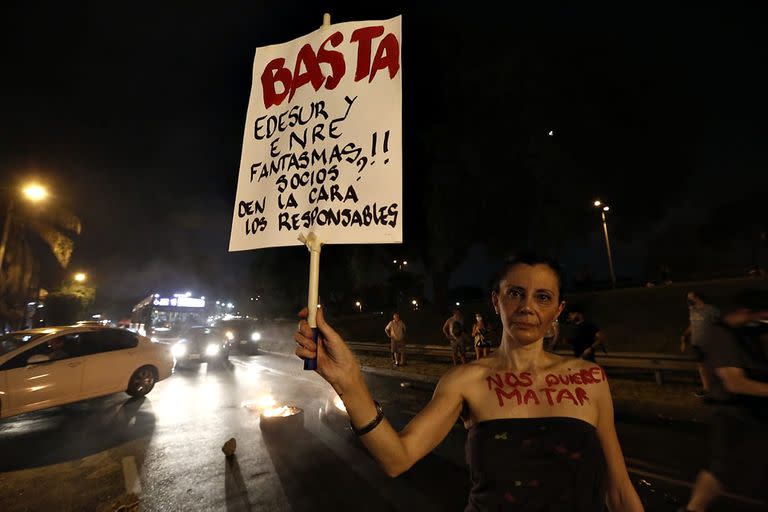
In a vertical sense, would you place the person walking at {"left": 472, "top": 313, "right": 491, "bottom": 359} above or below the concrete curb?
above

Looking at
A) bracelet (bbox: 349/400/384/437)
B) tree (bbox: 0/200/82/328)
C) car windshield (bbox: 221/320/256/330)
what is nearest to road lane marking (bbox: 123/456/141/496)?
bracelet (bbox: 349/400/384/437)

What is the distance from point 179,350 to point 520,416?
53.5 ft

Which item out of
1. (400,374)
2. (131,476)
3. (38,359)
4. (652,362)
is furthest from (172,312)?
(652,362)

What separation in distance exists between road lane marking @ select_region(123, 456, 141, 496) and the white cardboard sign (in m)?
3.95

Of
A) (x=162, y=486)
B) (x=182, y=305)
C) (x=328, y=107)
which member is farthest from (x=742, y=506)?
(x=182, y=305)

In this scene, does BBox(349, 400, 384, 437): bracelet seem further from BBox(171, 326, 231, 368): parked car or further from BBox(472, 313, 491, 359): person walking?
BBox(171, 326, 231, 368): parked car

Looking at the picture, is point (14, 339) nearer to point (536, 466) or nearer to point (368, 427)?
point (368, 427)

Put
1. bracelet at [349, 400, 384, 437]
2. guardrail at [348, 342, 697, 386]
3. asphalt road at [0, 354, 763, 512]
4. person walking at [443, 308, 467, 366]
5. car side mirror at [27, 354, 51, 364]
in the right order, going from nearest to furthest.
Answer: bracelet at [349, 400, 384, 437] → asphalt road at [0, 354, 763, 512] → car side mirror at [27, 354, 51, 364] → guardrail at [348, 342, 697, 386] → person walking at [443, 308, 467, 366]

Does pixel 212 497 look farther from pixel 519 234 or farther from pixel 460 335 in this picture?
pixel 519 234

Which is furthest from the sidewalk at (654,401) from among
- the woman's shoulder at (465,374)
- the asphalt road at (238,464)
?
the woman's shoulder at (465,374)

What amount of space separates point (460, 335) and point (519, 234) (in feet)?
28.7

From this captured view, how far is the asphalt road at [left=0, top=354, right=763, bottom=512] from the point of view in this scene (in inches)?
158

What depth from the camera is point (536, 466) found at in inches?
60.9

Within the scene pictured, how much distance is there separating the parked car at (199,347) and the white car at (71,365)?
584cm
